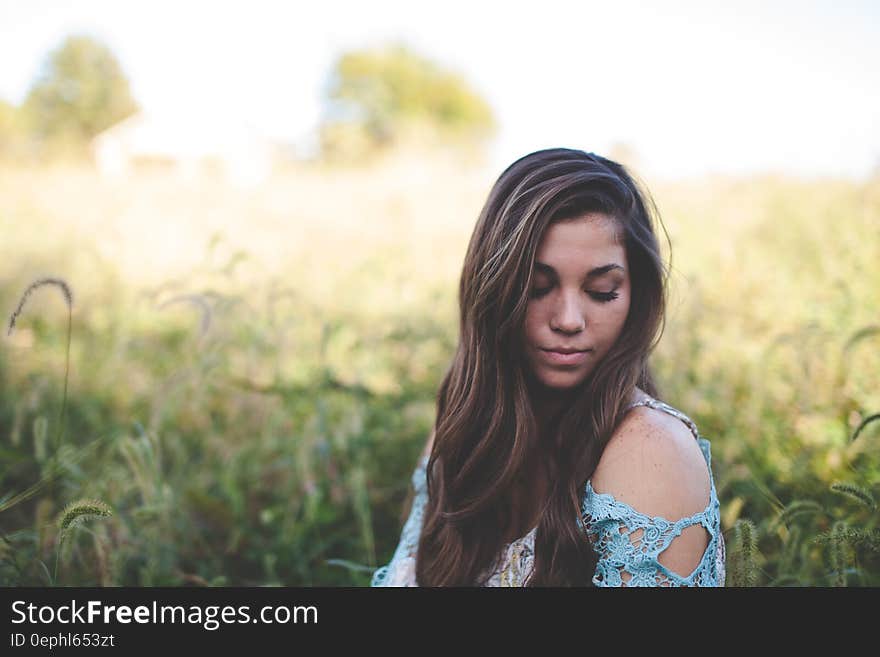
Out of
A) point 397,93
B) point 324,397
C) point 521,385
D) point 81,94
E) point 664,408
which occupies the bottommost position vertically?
point 664,408

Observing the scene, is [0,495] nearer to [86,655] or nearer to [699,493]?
[86,655]

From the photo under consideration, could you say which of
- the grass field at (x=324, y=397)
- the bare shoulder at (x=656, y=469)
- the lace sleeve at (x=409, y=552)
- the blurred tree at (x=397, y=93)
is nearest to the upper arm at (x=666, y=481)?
the bare shoulder at (x=656, y=469)

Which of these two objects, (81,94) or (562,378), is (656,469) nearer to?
(562,378)

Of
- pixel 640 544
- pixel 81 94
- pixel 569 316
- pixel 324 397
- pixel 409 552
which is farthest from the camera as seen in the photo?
pixel 81 94

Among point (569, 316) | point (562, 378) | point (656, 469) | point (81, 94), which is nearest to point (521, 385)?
point (562, 378)

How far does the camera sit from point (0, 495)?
2.54 metres

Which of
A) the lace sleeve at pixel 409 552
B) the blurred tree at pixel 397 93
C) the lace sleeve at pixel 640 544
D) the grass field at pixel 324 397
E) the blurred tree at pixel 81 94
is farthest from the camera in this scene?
the blurred tree at pixel 397 93

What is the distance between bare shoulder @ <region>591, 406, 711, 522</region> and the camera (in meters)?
1.30

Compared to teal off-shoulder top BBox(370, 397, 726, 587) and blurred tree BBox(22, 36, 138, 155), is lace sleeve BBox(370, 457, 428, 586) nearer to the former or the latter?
teal off-shoulder top BBox(370, 397, 726, 587)

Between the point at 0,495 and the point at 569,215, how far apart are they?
2.47 m

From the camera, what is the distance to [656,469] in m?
1.31

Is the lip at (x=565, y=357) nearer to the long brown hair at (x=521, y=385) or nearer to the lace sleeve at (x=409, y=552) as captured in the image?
the long brown hair at (x=521, y=385)

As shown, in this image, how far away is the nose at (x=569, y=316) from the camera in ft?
4.64

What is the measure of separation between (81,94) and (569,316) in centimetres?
3533
